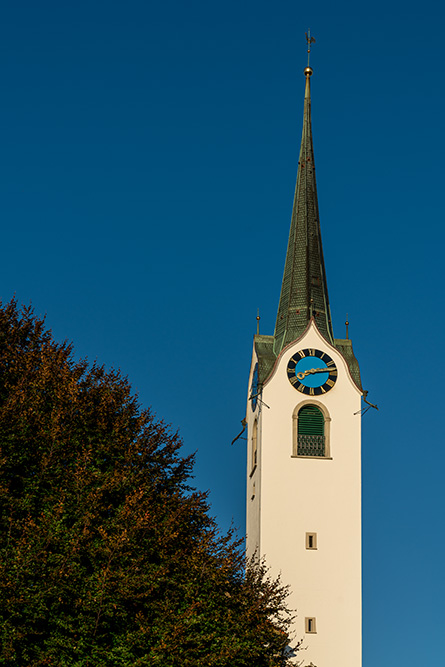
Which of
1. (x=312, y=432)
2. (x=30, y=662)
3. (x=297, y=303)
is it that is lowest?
(x=30, y=662)

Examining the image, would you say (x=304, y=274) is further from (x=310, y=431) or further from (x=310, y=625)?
(x=310, y=625)

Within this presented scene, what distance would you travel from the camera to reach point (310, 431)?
4409cm

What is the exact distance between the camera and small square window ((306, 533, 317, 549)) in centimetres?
4219

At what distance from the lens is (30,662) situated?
26.7 m

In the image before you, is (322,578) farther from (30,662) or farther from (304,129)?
(304,129)

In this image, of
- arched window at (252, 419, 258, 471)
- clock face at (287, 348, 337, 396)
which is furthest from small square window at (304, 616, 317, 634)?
clock face at (287, 348, 337, 396)

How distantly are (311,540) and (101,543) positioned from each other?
1454 cm

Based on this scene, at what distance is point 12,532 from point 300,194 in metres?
25.7

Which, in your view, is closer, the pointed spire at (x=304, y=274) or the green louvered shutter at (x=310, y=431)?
the green louvered shutter at (x=310, y=431)

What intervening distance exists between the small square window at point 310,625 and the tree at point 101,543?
854 cm

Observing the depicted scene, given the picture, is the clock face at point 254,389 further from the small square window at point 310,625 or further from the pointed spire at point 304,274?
the small square window at point 310,625

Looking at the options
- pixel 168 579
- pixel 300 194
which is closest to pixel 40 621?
pixel 168 579

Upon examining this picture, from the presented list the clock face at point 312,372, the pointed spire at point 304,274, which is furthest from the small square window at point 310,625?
the pointed spire at point 304,274

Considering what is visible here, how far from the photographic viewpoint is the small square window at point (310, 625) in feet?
133
